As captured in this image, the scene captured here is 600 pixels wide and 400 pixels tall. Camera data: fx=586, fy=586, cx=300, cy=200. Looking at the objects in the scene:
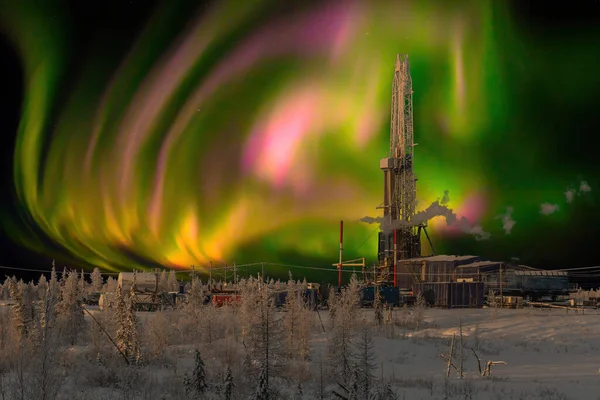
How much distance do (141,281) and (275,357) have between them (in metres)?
57.7

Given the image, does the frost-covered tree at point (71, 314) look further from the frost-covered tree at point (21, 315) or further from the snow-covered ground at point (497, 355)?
the snow-covered ground at point (497, 355)

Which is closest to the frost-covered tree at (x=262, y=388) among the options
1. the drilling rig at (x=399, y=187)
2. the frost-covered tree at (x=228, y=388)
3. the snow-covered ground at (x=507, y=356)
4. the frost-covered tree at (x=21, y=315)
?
the frost-covered tree at (x=228, y=388)

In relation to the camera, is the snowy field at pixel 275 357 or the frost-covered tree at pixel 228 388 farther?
the frost-covered tree at pixel 228 388

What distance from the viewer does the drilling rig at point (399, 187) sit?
10500 cm

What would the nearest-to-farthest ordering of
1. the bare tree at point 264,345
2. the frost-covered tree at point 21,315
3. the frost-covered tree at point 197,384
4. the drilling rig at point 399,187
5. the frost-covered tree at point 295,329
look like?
the bare tree at point 264,345
the frost-covered tree at point 197,384
the frost-covered tree at point 295,329
the frost-covered tree at point 21,315
the drilling rig at point 399,187

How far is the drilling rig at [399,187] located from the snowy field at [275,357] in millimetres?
51753

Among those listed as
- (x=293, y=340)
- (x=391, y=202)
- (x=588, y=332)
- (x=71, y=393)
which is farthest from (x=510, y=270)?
(x=71, y=393)

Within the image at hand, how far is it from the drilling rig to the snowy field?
2038 inches

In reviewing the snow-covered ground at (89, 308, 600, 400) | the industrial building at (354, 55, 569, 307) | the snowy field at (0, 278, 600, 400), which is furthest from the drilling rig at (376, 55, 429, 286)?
the snowy field at (0, 278, 600, 400)

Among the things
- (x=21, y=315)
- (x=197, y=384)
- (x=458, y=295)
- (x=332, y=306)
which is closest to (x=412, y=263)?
(x=458, y=295)

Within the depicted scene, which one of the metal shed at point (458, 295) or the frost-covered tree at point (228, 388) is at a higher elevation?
the metal shed at point (458, 295)

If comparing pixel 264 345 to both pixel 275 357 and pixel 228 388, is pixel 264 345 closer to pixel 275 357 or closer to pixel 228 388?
pixel 275 357

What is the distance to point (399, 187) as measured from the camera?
356 feet

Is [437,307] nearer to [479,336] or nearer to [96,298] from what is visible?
[479,336]
